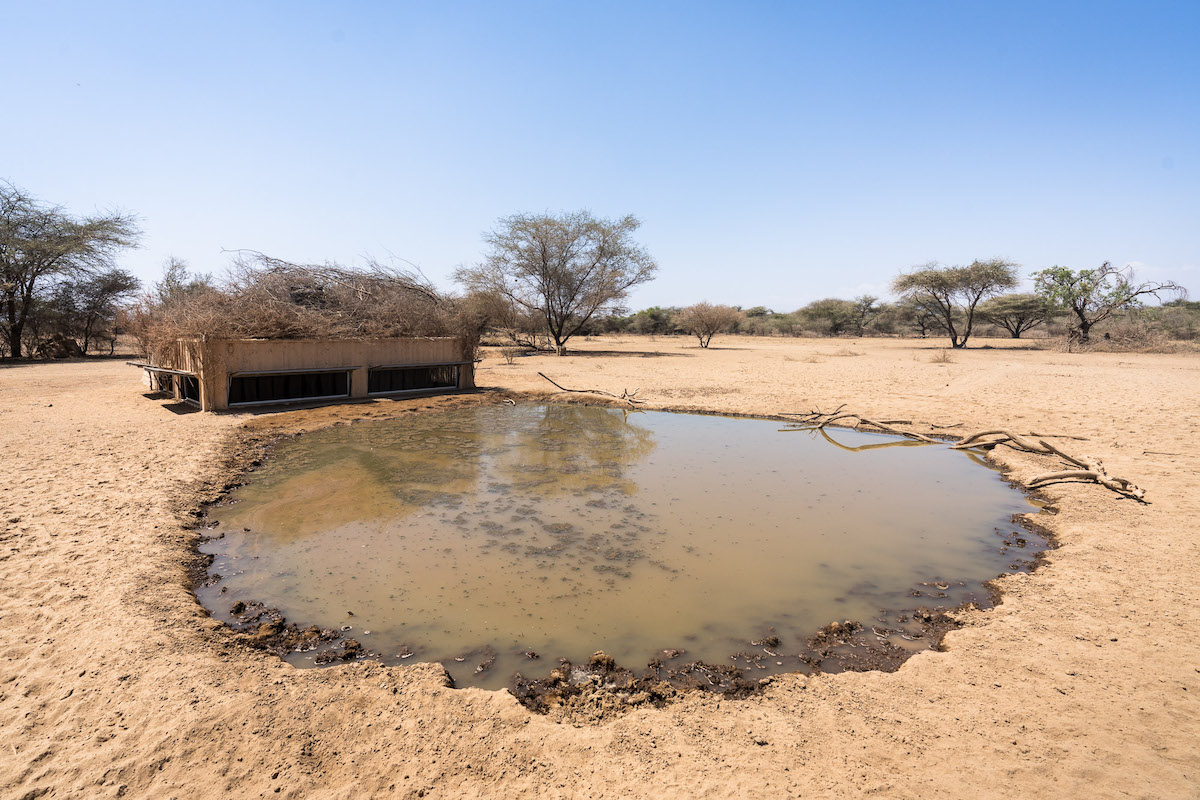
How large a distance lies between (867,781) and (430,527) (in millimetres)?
4528

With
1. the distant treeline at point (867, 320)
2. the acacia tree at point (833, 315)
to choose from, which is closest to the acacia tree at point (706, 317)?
the distant treeline at point (867, 320)

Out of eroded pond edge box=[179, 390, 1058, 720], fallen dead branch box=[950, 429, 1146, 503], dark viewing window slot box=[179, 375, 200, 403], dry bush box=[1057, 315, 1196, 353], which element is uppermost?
dry bush box=[1057, 315, 1196, 353]

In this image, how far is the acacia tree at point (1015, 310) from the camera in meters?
33.5

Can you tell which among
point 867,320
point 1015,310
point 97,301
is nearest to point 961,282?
point 1015,310

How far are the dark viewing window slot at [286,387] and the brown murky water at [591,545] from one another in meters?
3.14

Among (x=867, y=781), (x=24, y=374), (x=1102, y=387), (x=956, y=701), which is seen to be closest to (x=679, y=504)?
(x=956, y=701)

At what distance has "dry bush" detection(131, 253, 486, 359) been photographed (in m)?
11.5

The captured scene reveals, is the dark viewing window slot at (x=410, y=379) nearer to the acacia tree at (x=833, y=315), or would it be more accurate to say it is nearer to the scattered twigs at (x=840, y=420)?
the scattered twigs at (x=840, y=420)

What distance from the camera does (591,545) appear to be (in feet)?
18.0

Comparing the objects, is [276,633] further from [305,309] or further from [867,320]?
[867,320]

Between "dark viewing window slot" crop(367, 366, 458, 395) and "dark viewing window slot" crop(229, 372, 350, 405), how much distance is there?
73 centimetres

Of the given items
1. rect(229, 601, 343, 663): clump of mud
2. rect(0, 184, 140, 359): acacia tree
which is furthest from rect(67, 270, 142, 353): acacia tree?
rect(229, 601, 343, 663): clump of mud

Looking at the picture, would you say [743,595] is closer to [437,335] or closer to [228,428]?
[228,428]

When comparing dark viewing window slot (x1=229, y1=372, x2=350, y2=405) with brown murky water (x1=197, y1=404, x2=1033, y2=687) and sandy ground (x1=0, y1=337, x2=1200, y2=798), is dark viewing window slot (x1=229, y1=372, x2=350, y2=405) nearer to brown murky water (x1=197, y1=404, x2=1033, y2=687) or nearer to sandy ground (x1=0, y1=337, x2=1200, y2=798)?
brown murky water (x1=197, y1=404, x2=1033, y2=687)
